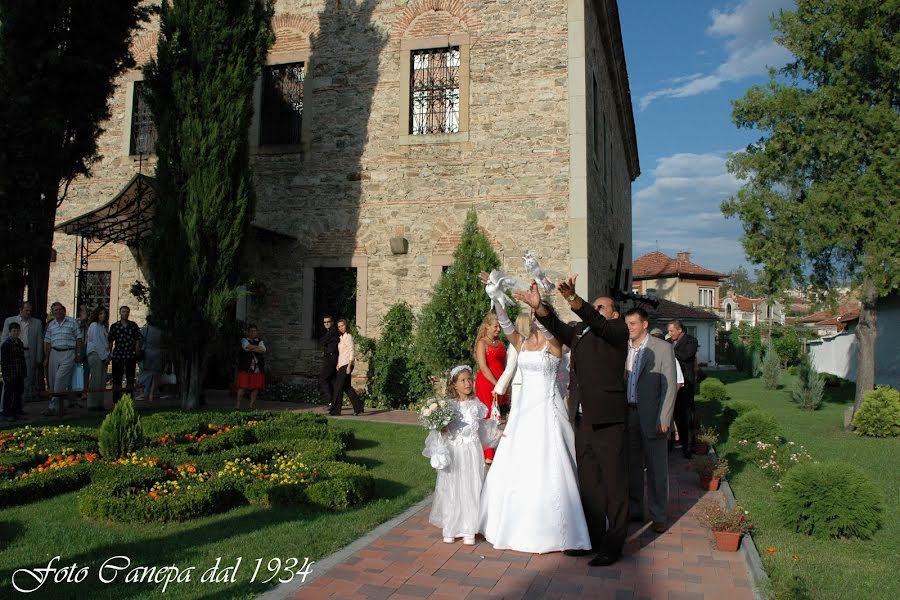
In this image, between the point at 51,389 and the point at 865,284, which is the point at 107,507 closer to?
the point at 51,389

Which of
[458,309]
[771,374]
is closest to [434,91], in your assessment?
[458,309]

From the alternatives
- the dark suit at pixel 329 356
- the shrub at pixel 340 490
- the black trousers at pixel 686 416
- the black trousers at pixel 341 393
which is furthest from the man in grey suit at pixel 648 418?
the dark suit at pixel 329 356

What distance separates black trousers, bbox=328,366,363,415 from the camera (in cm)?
1223

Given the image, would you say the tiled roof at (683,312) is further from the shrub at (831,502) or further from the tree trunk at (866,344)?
the shrub at (831,502)

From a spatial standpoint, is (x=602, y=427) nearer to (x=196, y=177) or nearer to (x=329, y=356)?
(x=329, y=356)

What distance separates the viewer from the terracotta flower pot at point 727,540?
520 centimetres

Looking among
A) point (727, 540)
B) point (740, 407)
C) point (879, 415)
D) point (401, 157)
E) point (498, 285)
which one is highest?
point (401, 157)

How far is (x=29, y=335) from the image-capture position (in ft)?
37.2

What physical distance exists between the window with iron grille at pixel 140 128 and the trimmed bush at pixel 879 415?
659 inches

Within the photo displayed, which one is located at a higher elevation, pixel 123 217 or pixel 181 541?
pixel 123 217

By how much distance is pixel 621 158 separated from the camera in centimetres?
2312

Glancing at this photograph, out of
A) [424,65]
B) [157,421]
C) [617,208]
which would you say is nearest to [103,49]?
[424,65]

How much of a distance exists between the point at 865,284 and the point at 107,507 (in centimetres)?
1400

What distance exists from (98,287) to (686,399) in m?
13.7
